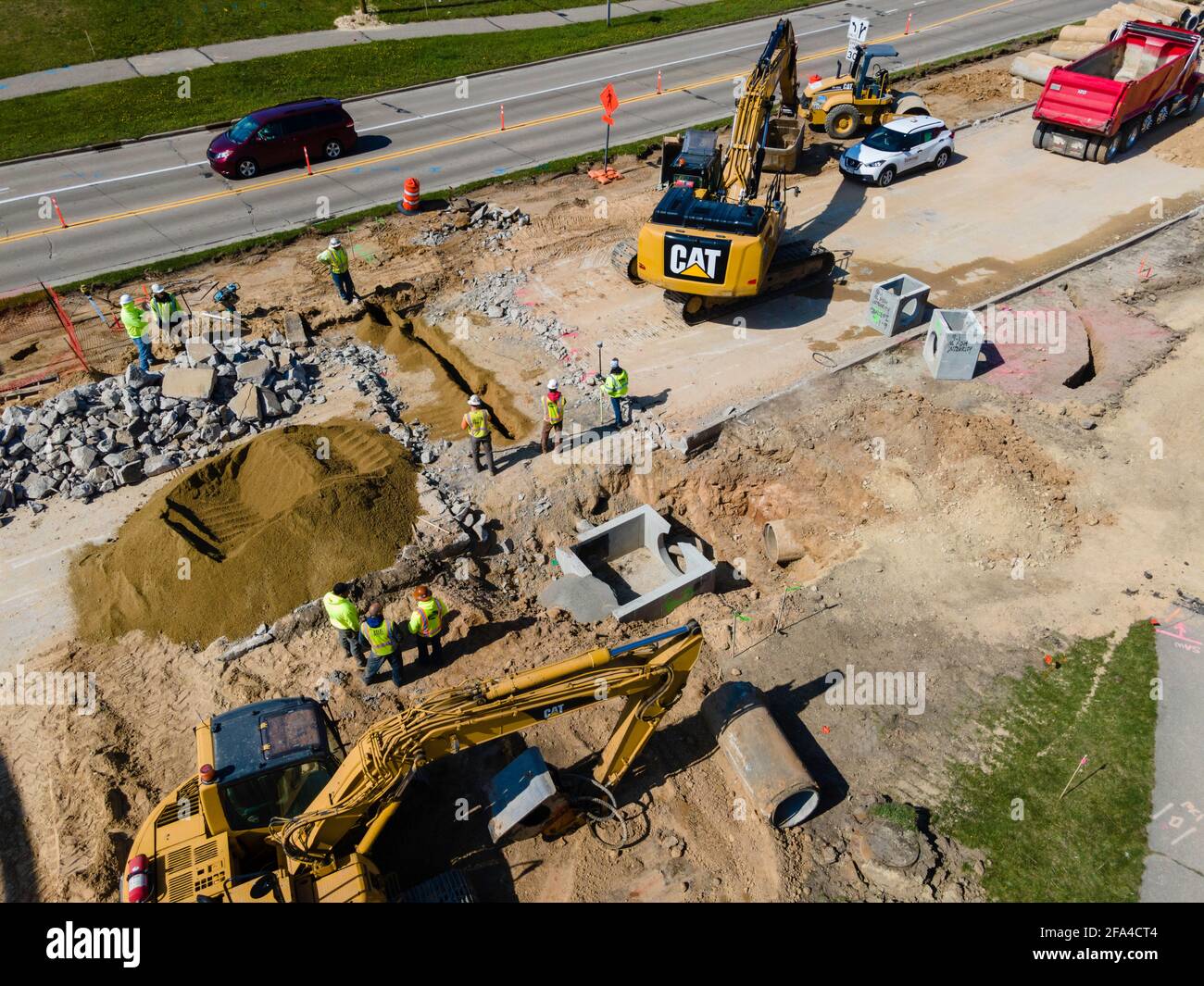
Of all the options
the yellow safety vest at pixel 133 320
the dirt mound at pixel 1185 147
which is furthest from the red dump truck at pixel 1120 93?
the yellow safety vest at pixel 133 320

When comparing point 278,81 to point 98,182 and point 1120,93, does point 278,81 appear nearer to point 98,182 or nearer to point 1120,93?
point 98,182

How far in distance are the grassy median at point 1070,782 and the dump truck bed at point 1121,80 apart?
1876cm

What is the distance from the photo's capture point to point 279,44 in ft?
116

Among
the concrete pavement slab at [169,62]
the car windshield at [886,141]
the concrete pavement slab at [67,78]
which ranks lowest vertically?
the car windshield at [886,141]

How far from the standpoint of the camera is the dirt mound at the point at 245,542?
13.2m

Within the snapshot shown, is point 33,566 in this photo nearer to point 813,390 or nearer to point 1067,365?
point 813,390

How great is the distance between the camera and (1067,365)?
17547 mm

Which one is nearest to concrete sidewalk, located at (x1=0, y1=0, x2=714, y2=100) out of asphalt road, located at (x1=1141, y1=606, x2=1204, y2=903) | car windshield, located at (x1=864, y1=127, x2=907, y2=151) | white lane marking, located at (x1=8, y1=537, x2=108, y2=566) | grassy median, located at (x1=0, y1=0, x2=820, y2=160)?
grassy median, located at (x1=0, y1=0, x2=820, y2=160)

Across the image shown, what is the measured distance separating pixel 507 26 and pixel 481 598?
33.3 m

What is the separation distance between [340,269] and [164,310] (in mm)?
3865

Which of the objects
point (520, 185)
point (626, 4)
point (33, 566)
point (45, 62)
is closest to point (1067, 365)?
point (520, 185)

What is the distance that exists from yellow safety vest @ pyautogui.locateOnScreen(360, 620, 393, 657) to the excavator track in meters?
10.9

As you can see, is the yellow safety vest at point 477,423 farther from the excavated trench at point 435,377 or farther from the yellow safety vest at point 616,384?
the yellow safety vest at point 616,384
